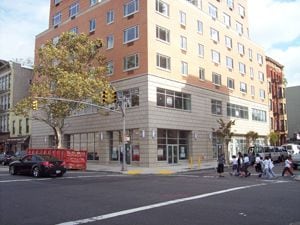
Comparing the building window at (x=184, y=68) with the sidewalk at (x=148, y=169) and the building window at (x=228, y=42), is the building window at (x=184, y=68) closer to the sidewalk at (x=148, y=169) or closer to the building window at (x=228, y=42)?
the sidewalk at (x=148, y=169)

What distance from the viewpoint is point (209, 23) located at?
46.6m

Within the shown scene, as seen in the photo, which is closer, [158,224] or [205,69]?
[158,224]

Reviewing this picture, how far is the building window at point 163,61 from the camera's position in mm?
37000

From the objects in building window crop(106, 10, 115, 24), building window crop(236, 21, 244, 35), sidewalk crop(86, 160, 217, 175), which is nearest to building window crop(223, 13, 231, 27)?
building window crop(236, 21, 244, 35)

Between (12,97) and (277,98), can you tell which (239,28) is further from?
(12,97)

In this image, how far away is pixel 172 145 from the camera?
38375 mm

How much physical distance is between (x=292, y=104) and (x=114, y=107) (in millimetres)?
55933

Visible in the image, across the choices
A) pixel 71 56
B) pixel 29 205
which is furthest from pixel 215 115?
pixel 29 205

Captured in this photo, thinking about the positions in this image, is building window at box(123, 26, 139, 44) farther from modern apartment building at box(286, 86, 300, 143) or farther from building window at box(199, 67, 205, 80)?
modern apartment building at box(286, 86, 300, 143)

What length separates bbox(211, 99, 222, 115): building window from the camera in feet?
149

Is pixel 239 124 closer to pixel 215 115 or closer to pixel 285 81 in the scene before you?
pixel 215 115

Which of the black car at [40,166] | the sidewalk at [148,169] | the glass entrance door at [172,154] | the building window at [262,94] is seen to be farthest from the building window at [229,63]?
the black car at [40,166]

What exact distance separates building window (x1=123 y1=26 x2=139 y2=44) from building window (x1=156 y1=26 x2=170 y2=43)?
2.10 meters

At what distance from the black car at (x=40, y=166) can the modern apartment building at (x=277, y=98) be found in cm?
4989
